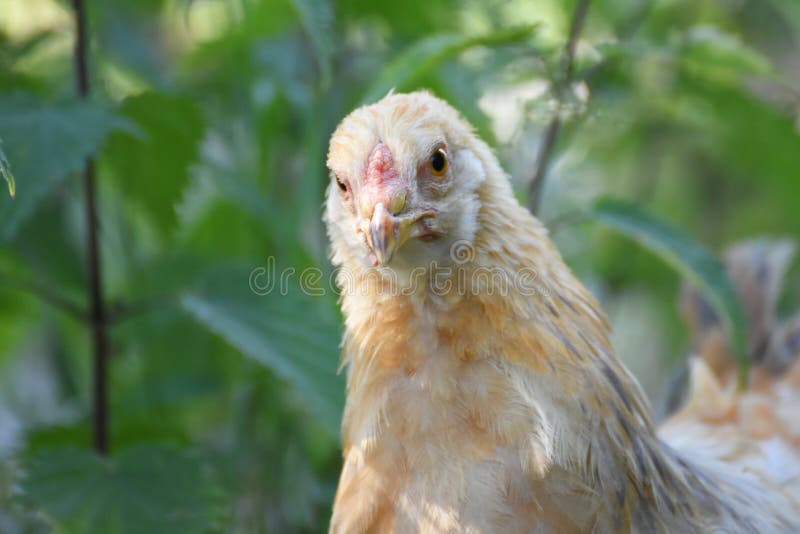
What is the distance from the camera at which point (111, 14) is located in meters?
2.54

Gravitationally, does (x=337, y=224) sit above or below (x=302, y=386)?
above

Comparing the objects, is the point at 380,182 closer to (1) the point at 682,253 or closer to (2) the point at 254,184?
(1) the point at 682,253

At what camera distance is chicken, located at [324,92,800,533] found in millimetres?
1308

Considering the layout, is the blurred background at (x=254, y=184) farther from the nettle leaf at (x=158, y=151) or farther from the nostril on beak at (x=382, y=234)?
the nostril on beak at (x=382, y=234)

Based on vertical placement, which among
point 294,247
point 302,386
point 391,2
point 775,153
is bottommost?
point 302,386

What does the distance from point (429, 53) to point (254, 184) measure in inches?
31.4

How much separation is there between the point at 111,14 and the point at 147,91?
36.1 inches

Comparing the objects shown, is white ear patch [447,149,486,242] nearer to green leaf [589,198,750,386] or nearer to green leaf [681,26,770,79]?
green leaf [589,198,750,386]

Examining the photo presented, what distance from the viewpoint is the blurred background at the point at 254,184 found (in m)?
1.63

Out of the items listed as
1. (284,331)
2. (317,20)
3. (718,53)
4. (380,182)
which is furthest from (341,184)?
(718,53)

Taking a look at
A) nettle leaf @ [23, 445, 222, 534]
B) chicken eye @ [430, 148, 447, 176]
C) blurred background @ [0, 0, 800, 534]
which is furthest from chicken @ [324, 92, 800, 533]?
nettle leaf @ [23, 445, 222, 534]

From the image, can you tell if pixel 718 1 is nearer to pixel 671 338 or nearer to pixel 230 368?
pixel 671 338

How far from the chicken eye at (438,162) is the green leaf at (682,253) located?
49cm

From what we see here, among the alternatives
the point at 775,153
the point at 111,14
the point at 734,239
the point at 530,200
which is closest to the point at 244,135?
the point at 111,14
